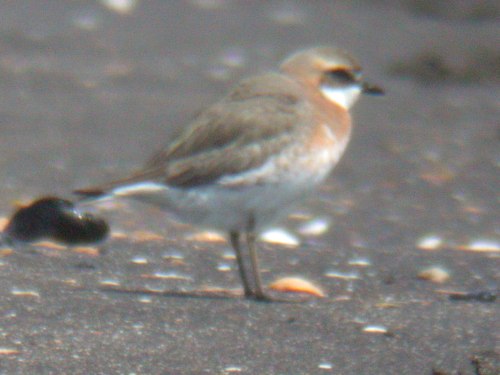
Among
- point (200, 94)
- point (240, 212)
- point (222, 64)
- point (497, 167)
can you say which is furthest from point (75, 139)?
point (240, 212)

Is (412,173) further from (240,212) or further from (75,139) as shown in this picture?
(240,212)

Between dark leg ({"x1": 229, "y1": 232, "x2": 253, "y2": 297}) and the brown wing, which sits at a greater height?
the brown wing

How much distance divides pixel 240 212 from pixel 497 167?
13.1 feet

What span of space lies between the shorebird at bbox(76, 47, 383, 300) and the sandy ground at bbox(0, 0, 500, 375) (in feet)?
1.20

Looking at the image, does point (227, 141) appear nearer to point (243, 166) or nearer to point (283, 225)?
point (243, 166)

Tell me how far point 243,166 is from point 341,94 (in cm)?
103

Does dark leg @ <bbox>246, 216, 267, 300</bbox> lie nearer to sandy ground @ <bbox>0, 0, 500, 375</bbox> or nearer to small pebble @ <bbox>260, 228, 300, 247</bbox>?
sandy ground @ <bbox>0, 0, 500, 375</bbox>

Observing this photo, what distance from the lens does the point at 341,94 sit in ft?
19.8

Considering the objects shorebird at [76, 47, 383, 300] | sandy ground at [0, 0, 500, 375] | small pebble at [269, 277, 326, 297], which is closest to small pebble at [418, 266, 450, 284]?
sandy ground at [0, 0, 500, 375]

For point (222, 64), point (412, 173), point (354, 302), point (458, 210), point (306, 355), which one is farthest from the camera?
point (222, 64)

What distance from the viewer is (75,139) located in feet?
28.9

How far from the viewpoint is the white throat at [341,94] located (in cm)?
596

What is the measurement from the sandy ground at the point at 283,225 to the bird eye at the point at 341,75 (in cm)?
91

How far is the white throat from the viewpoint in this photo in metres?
5.96
